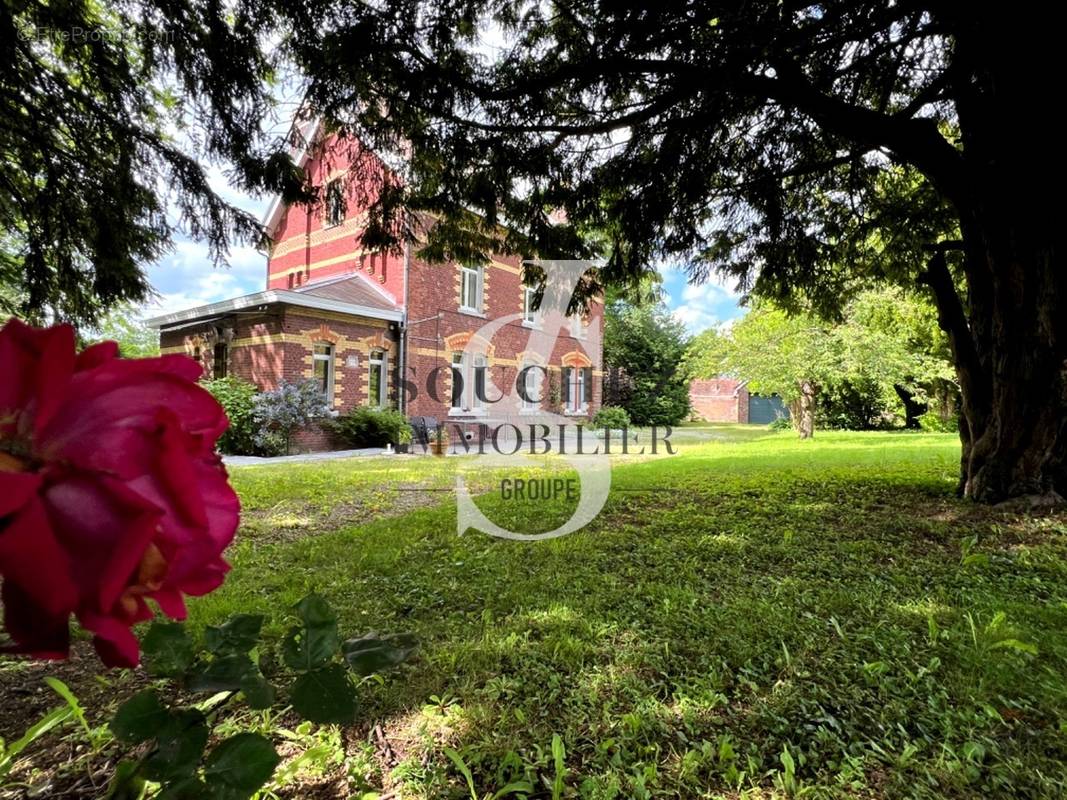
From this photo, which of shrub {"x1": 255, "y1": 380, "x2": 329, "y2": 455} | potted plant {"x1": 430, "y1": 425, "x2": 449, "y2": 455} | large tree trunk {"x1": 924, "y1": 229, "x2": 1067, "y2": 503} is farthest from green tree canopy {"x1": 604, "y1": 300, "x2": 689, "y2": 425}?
large tree trunk {"x1": 924, "y1": 229, "x2": 1067, "y2": 503}

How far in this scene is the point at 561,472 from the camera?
7547 millimetres

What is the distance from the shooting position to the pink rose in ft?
0.79

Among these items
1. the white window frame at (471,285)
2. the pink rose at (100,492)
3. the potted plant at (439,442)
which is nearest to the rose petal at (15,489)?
the pink rose at (100,492)

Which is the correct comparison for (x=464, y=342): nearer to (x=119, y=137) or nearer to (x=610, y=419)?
(x=610, y=419)

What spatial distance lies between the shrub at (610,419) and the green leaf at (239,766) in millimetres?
17566

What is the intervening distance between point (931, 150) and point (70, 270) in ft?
21.5

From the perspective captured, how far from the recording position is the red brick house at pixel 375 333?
38.9ft

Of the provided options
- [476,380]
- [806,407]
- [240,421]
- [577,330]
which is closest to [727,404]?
[806,407]

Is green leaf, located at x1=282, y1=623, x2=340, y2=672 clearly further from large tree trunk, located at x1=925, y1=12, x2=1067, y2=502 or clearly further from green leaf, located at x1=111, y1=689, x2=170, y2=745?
large tree trunk, located at x1=925, y1=12, x2=1067, y2=502

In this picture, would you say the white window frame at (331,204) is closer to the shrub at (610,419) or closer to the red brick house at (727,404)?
the shrub at (610,419)

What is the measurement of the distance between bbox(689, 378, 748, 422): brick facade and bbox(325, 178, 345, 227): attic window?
93.6 ft

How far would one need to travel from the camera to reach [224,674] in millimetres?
625

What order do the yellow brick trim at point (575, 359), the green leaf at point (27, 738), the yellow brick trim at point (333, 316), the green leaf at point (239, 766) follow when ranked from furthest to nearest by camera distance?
the yellow brick trim at point (575, 359)
the yellow brick trim at point (333, 316)
the green leaf at point (27, 738)
the green leaf at point (239, 766)

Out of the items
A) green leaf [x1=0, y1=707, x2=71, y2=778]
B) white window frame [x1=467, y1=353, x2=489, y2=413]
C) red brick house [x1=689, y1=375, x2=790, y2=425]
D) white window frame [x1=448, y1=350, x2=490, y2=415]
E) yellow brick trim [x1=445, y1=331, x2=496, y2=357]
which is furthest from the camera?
red brick house [x1=689, y1=375, x2=790, y2=425]
